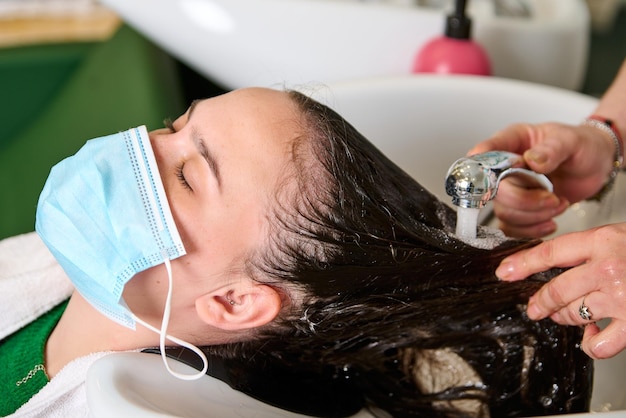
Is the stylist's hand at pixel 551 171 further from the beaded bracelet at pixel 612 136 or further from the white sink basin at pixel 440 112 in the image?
the white sink basin at pixel 440 112

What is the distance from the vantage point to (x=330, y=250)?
33.8 inches

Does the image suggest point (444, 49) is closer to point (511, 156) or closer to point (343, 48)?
point (343, 48)

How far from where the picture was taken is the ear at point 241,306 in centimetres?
86

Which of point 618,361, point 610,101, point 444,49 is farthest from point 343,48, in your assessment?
point 618,361

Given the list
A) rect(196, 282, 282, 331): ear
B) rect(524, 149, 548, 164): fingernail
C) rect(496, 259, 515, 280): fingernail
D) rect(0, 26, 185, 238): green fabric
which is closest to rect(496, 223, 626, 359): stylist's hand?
rect(496, 259, 515, 280): fingernail

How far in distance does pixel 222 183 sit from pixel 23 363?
0.38 m

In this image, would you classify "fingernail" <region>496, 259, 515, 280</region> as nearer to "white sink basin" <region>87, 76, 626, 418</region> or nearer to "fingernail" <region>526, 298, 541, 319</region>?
"fingernail" <region>526, 298, 541, 319</region>

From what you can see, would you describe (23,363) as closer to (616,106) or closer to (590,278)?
(590,278)

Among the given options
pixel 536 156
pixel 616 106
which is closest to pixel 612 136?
pixel 616 106

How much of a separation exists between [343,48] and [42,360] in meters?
0.80

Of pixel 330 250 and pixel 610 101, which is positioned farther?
pixel 610 101

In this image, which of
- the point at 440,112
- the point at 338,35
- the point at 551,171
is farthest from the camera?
the point at 338,35

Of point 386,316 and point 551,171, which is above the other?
point 551,171

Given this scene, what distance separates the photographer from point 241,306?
880mm
